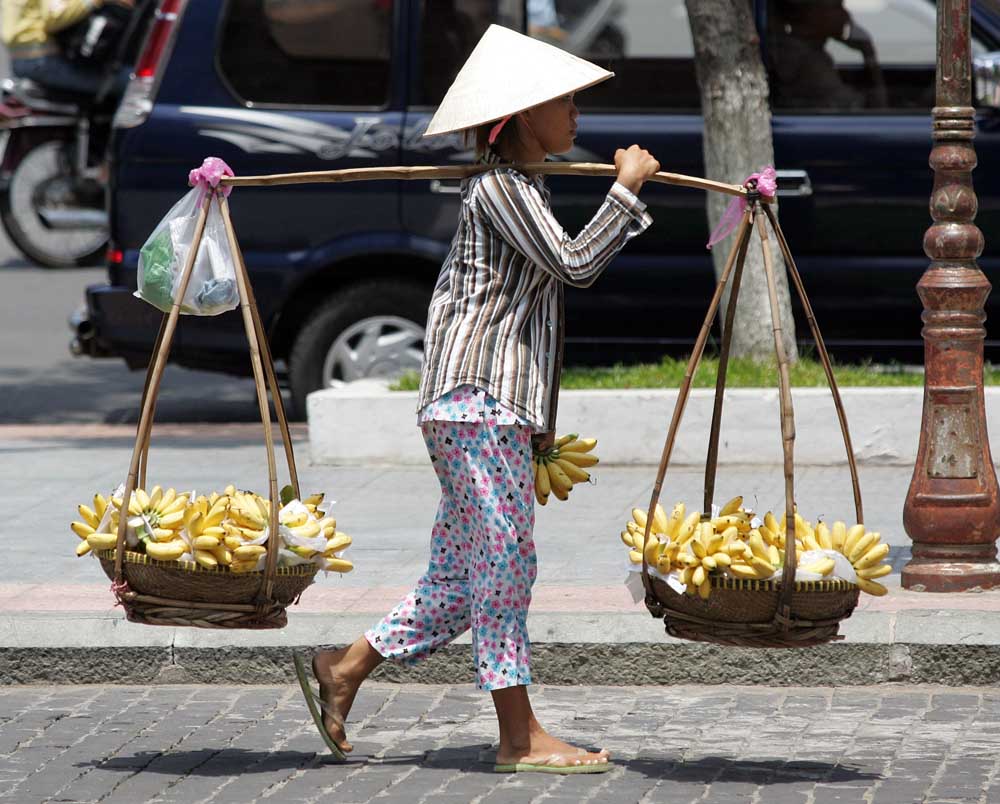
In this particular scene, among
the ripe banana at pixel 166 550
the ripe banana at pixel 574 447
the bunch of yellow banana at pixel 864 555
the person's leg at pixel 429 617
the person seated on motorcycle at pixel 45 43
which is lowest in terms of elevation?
the person's leg at pixel 429 617

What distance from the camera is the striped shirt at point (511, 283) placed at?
4.48 metres

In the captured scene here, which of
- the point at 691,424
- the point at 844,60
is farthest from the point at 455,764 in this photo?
the point at 844,60

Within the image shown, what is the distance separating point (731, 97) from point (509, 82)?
437cm

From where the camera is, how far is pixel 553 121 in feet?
15.1

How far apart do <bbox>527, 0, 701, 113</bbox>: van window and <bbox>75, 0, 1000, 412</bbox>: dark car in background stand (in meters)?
0.01

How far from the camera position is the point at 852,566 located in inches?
181

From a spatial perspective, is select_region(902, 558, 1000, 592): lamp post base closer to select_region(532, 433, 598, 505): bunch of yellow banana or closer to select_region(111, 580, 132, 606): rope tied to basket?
select_region(532, 433, 598, 505): bunch of yellow banana

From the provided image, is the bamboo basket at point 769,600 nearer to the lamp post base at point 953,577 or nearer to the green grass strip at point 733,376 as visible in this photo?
the lamp post base at point 953,577

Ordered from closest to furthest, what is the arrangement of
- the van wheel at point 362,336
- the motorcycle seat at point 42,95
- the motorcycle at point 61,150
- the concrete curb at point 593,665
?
1. the concrete curb at point 593,665
2. the van wheel at point 362,336
3. the motorcycle at point 61,150
4. the motorcycle seat at point 42,95

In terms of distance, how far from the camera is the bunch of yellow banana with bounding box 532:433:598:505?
4867 millimetres

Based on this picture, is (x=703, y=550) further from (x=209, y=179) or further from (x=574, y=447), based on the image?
(x=209, y=179)

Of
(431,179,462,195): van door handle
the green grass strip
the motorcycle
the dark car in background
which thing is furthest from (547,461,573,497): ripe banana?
the motorcycle

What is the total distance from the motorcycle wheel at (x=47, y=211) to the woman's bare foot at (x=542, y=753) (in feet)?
38.7

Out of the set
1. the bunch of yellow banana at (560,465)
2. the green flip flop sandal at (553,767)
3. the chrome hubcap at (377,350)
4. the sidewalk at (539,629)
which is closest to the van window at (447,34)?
the chrome hubcap at (377,350)
